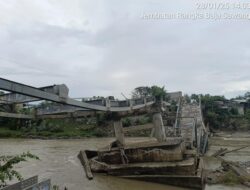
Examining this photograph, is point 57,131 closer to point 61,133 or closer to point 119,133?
point 61,133

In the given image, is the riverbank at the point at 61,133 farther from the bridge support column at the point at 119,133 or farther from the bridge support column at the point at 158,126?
the bridge support column at the point at 158,126

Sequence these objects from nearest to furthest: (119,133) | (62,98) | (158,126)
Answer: (62,98), (119,133), (158,126)

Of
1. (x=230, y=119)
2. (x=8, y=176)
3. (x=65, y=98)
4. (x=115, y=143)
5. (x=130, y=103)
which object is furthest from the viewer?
(x=230, y=119)

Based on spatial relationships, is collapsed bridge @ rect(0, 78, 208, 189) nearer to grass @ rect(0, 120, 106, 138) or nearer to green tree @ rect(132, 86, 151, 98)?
grass @ rect(0, 120, 106, 138)

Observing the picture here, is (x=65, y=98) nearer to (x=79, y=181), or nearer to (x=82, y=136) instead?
(x=79, y=181)

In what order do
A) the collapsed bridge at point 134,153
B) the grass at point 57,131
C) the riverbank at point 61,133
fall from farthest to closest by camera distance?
1. the grass at point 57,131
2. the riverbank at point 61,133
3. the collapsed bridge at point 134,153

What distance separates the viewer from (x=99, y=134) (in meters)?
49.3

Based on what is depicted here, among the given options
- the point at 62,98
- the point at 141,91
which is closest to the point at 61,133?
the point at 141,91

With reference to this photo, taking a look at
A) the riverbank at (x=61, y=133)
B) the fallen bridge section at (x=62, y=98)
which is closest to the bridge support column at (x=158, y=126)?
the fallen bridge section at (x=62, y=98)

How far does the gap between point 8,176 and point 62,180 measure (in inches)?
383

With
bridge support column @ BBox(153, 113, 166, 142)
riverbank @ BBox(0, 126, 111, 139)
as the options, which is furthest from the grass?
bridge support column @ BBox(153, 113, 166, 142)

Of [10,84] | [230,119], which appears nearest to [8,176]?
[10,84]

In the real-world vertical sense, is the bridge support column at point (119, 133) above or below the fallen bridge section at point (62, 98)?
below

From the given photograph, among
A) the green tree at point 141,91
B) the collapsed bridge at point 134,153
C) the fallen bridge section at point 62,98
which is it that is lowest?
the collapsed bridge at point 134,153
